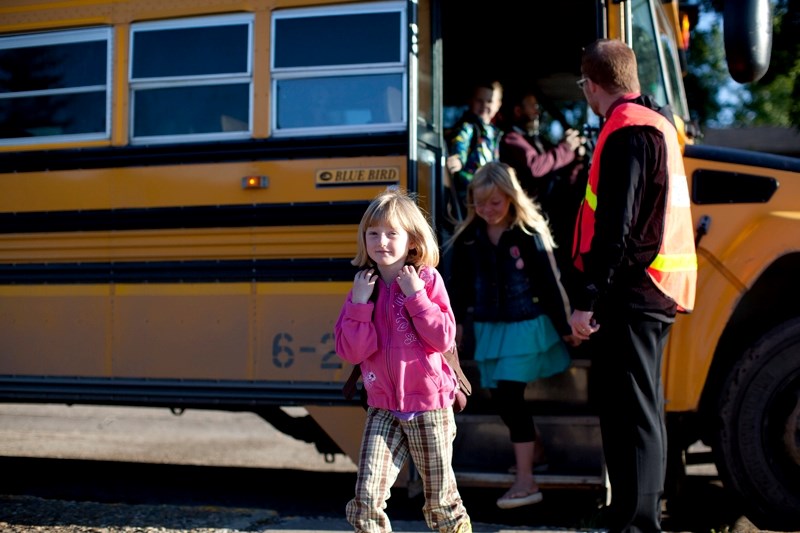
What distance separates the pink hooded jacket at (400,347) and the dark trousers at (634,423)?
648 millimetres

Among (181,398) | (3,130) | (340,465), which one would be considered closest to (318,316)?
(181,398)

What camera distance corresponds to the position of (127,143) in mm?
4613

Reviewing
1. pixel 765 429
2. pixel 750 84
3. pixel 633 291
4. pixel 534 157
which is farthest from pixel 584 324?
pixel 750 84

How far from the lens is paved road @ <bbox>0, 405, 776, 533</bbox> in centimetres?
438

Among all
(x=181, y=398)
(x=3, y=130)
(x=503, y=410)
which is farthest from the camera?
(x=3, y=130)

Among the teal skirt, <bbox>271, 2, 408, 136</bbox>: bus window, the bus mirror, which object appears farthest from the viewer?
<bbox>271, 2, 408, 136</bbox>: bus window

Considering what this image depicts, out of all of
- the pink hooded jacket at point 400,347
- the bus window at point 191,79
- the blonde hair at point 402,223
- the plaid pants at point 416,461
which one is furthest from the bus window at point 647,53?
the plaid pants at point 416,461

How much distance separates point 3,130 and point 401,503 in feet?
9.33

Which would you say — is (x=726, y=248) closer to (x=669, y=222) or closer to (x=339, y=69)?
(x=669, y=222)

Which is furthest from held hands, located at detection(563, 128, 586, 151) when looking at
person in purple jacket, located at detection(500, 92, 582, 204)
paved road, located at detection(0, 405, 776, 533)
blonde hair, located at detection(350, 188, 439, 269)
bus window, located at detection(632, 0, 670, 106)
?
blonde hair, located at detection(350, 188, 439, 269)

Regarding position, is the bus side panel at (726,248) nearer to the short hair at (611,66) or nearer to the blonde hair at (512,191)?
the blonde hair at (512,191)

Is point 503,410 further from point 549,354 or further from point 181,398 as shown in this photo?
point 181,398

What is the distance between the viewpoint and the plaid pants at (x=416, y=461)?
3.01 m

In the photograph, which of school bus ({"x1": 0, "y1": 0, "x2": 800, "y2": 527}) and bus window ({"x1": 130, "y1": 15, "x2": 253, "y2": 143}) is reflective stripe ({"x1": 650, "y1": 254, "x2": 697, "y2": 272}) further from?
bus window ({"x1": 130, "y1": 15, "x2": 253, "y2": 143})
